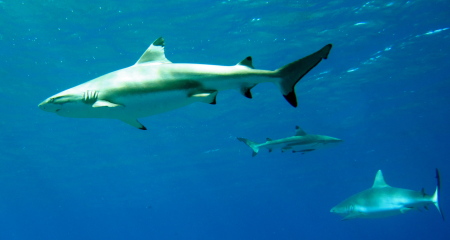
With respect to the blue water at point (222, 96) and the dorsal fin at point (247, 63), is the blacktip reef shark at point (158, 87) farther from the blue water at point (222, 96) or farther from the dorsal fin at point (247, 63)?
the blue water at point (222, 96)

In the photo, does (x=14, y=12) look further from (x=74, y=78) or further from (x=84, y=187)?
(x=84, y=187)

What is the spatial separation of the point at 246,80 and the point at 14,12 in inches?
487

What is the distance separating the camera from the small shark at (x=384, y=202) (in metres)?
9.73

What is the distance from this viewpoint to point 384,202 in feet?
33.1

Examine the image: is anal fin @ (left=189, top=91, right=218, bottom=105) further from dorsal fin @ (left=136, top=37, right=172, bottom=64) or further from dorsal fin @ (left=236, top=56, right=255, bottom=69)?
dorsal fin @ (left=136, top=37, right=172, bottom=64)

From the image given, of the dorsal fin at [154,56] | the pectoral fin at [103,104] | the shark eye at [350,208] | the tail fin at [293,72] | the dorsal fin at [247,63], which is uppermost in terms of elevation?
the dorsal fin at [154,56]

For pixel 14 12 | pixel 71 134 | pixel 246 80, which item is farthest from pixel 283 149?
pixel 71 134

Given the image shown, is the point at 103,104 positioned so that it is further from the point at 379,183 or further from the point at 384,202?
the point at 379,183

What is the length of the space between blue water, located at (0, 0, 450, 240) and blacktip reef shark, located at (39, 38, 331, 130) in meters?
9.71

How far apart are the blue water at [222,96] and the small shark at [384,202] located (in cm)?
806

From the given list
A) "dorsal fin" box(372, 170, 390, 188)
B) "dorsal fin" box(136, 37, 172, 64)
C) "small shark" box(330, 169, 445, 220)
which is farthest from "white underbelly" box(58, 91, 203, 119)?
"dorsal fin" box(372, 170, 390, 188)

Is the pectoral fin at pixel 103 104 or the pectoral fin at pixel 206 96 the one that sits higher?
the pectoral fin at pixel 103 104

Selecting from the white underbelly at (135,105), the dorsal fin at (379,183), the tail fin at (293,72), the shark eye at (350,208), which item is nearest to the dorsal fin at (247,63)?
the tail fin at (293,72)

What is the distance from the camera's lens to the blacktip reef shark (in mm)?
3904
